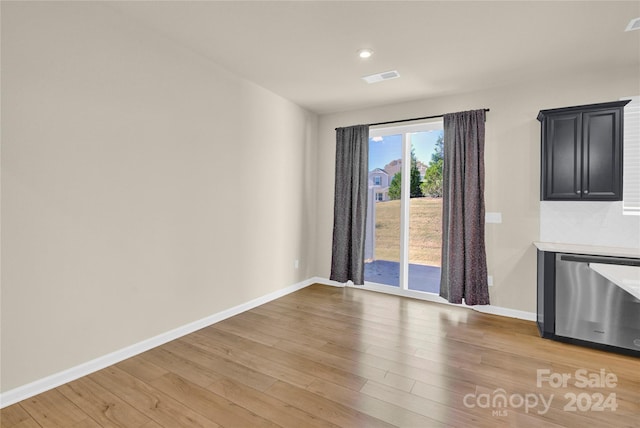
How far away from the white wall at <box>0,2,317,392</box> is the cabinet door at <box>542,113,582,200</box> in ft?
10.9

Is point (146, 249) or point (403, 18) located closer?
point (403, 18)

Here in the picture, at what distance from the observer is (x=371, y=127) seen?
15.7 ft

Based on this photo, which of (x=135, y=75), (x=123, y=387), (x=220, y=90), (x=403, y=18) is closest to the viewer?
(x=123, y=387)

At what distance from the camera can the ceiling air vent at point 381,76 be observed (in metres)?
3.53

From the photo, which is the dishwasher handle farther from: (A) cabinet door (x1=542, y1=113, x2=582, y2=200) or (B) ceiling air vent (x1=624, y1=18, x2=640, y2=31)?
(B) ceiling air vent (x1=624, y1=18, x2=640, y2=31)

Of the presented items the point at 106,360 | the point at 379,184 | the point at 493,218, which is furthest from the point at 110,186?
the point at 493,218

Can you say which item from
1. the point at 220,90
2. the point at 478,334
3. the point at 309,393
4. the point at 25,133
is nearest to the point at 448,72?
the point at 220,90

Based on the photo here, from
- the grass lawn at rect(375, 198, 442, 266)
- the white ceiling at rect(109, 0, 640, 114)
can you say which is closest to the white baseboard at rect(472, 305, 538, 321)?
the grass lawn at rect(375, 198, 442, 266)

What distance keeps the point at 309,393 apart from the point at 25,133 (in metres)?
2.60

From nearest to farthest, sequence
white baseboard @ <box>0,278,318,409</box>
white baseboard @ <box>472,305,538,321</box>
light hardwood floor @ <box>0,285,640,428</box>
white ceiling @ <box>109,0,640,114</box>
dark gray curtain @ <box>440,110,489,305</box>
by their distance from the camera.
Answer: light hardwood floor @ <box>0,285,640,428</box> → white baseboard @ <box>0,278,318,409</box> → white ceiling @ <box>109,0,640,114</box> → white baseboard @ <box>472,305,538,321</box> → dark gray curtain @ <box>440,110,489,305</box>

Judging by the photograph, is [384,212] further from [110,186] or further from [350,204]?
[110,186]

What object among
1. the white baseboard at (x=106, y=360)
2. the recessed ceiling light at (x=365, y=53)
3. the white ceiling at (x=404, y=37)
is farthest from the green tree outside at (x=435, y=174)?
the white baseboard at (x=106, y=360)

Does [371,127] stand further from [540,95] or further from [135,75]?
[135,75]

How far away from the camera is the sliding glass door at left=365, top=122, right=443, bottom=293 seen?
445cm
